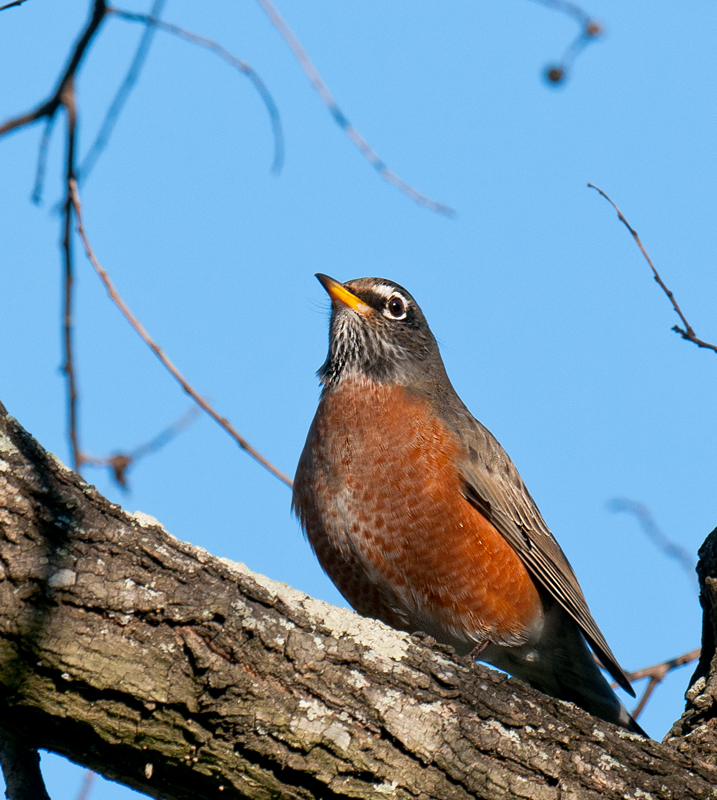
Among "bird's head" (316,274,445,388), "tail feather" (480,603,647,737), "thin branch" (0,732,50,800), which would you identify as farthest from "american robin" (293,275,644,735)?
"thin branch" (0,732,50,800)

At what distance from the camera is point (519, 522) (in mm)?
6320

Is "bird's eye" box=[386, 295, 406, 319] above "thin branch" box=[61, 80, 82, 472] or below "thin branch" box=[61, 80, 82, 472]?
above

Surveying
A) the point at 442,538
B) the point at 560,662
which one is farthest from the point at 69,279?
the point at 560,662

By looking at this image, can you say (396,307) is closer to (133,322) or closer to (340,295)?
(340,295)

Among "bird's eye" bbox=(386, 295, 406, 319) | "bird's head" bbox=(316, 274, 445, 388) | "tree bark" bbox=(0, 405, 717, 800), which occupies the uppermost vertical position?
"bird's eye" bbox=(386, 295, 406, 319)

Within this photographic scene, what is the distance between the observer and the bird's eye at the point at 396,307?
7695 mm

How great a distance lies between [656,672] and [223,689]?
341 cm

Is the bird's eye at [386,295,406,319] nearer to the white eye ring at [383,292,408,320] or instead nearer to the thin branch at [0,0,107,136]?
the white eye ring at [383,292,408,320]

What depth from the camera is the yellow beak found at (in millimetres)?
7418

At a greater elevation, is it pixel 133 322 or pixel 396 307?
pixel 396 307

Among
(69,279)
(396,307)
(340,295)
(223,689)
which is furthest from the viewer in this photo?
(396,307)

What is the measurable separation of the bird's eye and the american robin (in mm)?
1045

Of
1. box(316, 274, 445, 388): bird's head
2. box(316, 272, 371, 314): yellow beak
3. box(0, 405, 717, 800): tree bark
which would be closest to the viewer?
box(0, 405, 717, 800): tree bark

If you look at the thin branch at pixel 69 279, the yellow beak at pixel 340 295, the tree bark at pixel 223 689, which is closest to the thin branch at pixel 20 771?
the tree bark at pixel 223 689
